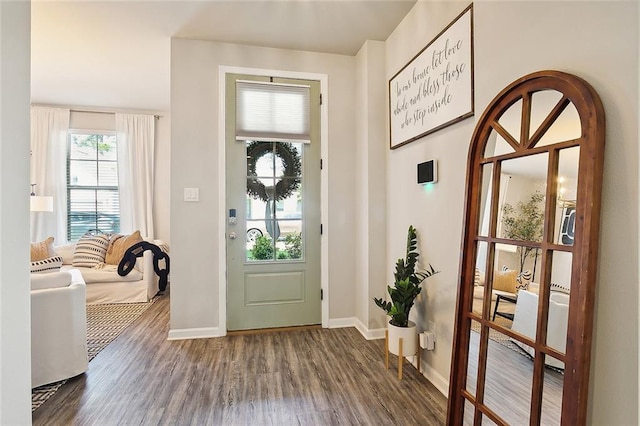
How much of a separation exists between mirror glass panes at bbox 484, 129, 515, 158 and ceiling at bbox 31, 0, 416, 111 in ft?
4.71

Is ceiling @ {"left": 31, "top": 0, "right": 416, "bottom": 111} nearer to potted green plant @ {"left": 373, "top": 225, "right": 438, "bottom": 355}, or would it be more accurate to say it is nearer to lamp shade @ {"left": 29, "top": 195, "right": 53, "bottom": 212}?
lamp shade @ {"left": 29, "top": 195, "right": 53, "bottom": 212}

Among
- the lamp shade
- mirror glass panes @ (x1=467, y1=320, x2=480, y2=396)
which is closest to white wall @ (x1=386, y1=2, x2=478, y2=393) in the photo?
mirror glass panes @ (x1=467, y1=320, x2=480, y2=396)

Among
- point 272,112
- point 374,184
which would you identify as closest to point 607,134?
point 374,184

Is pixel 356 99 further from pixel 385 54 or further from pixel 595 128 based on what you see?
pixel 595 128

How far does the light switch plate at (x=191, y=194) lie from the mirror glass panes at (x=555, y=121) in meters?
2.57

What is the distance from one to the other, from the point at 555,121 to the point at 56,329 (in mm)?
2953

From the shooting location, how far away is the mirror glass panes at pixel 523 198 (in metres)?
1.38

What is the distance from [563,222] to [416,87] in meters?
1.55

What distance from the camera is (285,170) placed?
10.6 feet

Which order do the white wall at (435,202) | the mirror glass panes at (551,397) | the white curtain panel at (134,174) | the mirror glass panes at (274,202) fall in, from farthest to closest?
the white curtain panel at (134,174) < the mirror glass panes at (274,202) < the white wall at (435,202) < the mirror glass panes at (551,397)

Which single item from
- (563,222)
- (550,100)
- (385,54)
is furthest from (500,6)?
(385,54)

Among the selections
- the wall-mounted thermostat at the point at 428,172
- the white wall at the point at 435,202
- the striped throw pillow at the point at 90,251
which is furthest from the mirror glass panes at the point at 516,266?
the striped throw pillow at the point at 90,251

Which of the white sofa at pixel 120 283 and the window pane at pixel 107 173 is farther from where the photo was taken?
the window pane at pixel 107 173

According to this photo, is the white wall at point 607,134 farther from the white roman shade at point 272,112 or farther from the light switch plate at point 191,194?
the light switch plate at point 191,194
